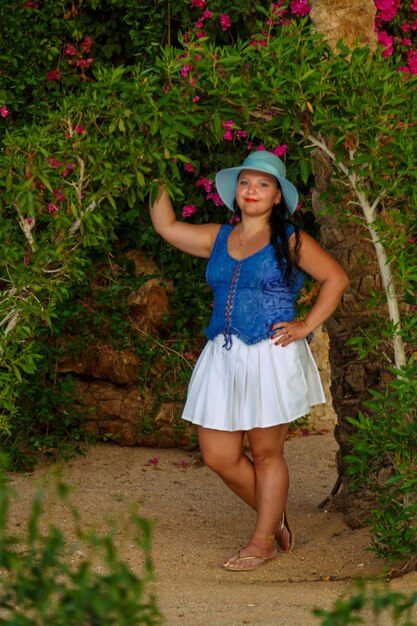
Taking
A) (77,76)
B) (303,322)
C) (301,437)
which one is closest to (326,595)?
(303,322)

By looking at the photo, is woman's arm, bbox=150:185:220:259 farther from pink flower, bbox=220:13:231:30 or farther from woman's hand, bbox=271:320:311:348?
pink flower, bbox=220:13:231:30

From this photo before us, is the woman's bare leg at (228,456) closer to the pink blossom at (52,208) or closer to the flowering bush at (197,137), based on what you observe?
the flowering bush at (197,137)

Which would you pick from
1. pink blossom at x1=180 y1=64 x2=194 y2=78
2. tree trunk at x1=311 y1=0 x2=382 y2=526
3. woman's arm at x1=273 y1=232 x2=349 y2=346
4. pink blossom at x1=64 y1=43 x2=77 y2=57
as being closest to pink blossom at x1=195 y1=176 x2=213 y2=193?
pink blossom at x1=64 y1=43 x2=77 y2=57

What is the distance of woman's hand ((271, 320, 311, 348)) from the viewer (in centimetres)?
489

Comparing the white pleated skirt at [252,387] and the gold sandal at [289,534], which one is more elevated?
the white pleated skirt at [252,387]

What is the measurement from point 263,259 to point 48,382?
3.07 m

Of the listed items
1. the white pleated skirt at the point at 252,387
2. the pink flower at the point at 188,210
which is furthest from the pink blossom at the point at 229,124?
the pink flower at the point at 188,210

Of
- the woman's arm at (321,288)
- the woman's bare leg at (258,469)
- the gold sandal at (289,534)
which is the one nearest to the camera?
the woman's arm at (321,288)

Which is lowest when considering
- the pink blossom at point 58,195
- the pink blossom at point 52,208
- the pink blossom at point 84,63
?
the pink blossom at point 52,208

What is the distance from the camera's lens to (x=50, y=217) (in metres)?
4.82

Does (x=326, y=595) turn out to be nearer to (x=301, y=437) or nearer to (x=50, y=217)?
(x=50, y=217)

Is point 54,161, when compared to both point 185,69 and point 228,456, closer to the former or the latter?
point 185,69

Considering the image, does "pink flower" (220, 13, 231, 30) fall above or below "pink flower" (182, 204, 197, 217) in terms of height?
above

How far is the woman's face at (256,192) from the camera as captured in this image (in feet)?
16.2
